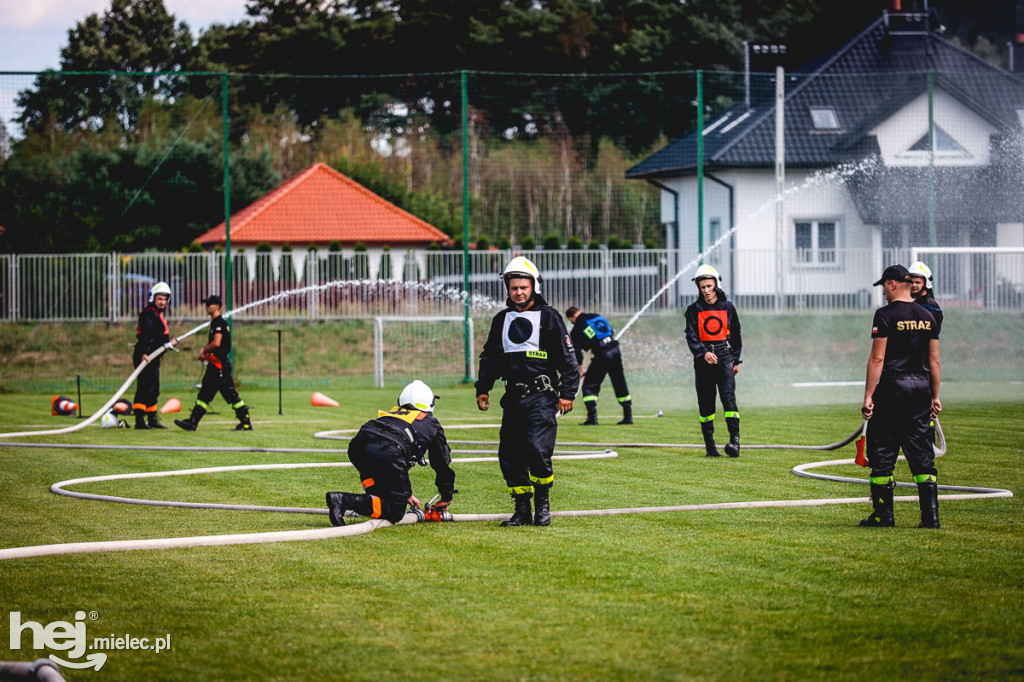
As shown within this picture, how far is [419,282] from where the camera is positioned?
1173 inches

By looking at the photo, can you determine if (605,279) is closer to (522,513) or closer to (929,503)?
(522,513)

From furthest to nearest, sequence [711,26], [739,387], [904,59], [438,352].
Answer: [711,26], [904,59], [438,352], [739,387]

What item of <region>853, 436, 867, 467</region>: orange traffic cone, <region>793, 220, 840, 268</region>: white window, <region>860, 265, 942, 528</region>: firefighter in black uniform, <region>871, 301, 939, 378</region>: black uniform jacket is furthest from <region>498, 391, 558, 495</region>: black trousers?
<region>793, 220, 840, 268</region>: white window

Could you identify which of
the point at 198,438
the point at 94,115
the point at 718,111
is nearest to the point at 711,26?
the point at 718,111

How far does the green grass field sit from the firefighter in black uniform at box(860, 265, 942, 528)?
0.30 m

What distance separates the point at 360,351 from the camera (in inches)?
1153

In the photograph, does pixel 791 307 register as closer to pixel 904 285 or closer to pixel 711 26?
pixel 904 285

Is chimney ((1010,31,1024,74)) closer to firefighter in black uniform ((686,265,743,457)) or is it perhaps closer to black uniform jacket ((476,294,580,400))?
firefighter in black uniform ((686,265,743,457))

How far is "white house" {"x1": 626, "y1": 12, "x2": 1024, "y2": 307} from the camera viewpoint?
1089 inches

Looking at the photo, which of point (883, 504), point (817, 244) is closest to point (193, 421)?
point (883, 504)

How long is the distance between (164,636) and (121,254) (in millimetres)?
23977

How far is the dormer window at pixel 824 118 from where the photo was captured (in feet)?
97.7

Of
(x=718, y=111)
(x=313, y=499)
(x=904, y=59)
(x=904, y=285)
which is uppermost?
(x=904, y=59)

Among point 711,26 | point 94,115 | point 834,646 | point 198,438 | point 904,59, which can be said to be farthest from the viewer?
point 711,26
